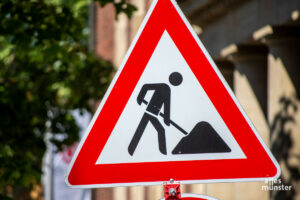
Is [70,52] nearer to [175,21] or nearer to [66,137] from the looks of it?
[66,137]

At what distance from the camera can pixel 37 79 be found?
15.1m

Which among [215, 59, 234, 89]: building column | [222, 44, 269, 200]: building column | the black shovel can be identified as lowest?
the black shovel

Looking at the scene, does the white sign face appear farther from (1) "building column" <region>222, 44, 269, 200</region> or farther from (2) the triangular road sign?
(1) "building column" <region>222, 44, 269, 200</region>

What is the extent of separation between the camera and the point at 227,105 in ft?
12.2

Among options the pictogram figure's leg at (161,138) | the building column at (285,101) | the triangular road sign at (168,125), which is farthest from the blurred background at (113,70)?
the pictogram figure's leg at (161,138)

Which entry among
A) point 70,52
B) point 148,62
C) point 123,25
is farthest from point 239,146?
point 123,25

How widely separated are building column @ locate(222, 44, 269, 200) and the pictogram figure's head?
633 cm

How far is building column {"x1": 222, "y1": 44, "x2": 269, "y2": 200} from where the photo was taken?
1005 centimetres

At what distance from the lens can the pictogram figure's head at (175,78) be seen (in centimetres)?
375

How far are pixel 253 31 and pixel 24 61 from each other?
21.1 ft

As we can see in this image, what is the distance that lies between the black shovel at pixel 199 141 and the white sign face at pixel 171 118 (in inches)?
0.5

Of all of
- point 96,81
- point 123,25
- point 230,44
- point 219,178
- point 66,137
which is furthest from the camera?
point 123,25

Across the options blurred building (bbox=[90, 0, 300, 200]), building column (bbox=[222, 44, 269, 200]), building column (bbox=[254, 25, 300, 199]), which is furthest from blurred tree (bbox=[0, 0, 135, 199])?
building column (bbox=[222, 44, 269, 200])

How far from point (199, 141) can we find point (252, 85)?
22.0 feet
